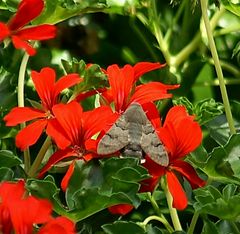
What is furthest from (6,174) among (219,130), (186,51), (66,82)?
(186,51)

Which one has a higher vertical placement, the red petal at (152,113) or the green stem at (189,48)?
the red petal at (152,113)

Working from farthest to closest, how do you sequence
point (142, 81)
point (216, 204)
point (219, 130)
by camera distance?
point (142, 81) < point (219, 130) < point (216, 204)

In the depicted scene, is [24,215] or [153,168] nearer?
[24,215]


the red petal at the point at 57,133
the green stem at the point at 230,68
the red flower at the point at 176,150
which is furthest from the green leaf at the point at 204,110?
the green stem at the point at 230,68

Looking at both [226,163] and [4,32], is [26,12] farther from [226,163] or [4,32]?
[226,163]

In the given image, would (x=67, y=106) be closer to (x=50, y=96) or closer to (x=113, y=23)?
(x=50, y=96)

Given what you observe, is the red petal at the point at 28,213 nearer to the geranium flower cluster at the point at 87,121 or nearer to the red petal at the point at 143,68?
the geranium flower cluster at the point at 87,121

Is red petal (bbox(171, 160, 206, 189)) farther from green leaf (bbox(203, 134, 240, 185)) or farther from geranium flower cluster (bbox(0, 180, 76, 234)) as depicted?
geranium flower cluster (bbox(0, 180, 76, 234))

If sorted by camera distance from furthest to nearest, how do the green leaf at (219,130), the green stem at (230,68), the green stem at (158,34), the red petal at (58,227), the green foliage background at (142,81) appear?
the green stem at (230,68) → the green stem at (158,34) → the green leaf at (219,130) → the green foliage background at (142,81) → the red petal at (58,227)
